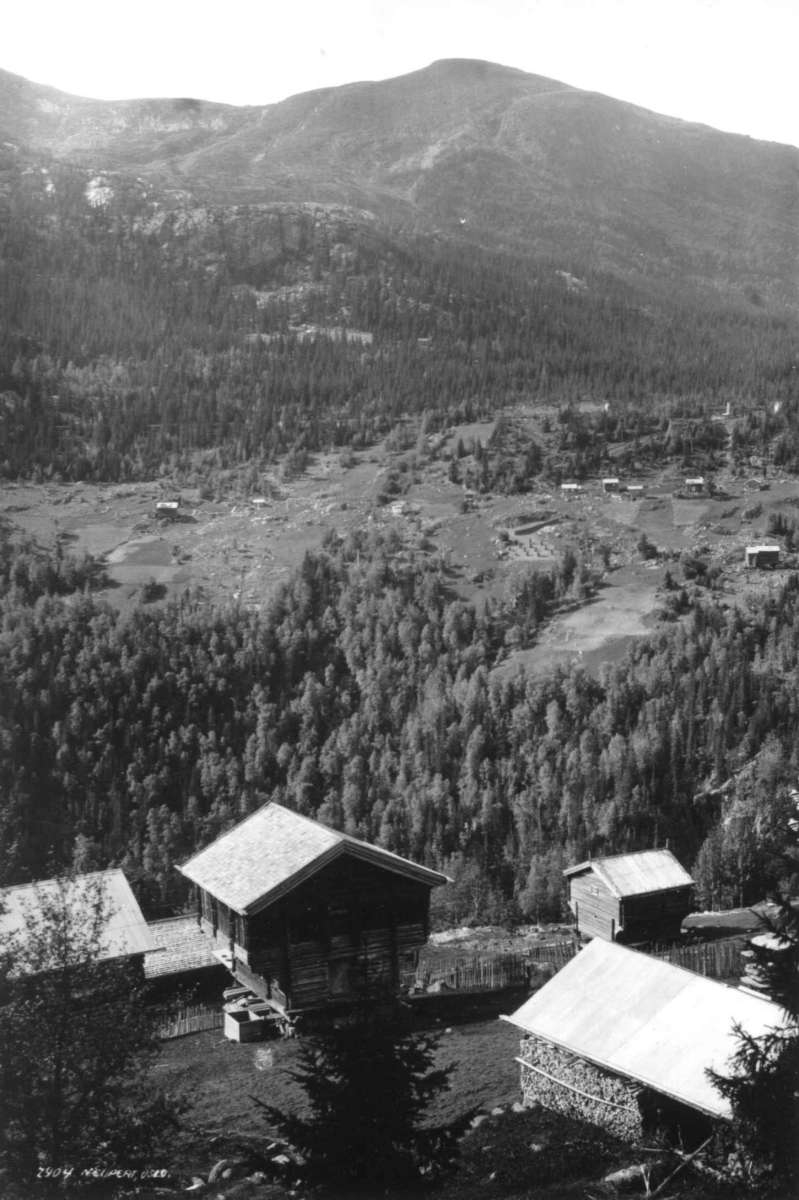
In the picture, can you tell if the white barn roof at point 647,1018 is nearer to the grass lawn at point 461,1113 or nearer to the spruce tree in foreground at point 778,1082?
the grass lawn at point 461,1113

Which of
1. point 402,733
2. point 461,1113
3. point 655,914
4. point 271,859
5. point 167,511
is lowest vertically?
point 402,733

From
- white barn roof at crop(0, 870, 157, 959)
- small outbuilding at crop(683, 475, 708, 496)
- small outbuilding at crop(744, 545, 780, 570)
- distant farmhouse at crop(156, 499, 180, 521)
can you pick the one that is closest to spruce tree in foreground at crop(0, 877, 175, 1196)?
white barn roof at crop(0, 870, 157, 959)

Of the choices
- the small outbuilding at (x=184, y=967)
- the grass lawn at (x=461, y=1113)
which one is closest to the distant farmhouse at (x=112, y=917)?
the small outbuilding at (x=184, y=967)

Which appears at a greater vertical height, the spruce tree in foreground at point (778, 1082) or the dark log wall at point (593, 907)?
the spruce tree in foreground at point (778, 1082)

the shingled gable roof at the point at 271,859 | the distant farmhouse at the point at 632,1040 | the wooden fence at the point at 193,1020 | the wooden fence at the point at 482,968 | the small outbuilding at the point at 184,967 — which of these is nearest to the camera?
the distant farmhouse at the point at 632,1040

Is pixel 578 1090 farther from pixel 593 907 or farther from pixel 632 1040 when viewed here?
pixel 593 907

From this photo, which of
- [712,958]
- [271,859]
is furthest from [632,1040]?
[712,958]
